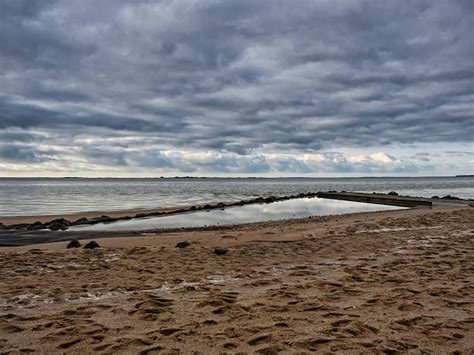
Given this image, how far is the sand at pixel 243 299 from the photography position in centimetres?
431

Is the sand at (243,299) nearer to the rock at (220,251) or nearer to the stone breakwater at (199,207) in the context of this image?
the rock at (220,251)

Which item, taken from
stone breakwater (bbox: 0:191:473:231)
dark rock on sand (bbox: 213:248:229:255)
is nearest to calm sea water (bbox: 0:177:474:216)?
stone breakwater (bbox: 0:191:473:231)

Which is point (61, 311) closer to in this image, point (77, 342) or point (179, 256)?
point (77, 342)

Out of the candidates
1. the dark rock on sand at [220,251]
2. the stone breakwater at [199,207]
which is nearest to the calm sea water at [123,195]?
the stone breakwater at [199,207]

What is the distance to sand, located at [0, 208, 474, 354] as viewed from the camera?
14.1ft

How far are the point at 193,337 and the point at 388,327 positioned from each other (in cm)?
233

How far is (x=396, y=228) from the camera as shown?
14375mm

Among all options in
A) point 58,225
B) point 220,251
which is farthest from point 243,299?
point 58,225

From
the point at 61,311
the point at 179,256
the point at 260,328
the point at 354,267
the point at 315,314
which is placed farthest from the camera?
the point at 179,256

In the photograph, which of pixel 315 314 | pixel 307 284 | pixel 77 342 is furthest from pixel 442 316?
pixel 77 342

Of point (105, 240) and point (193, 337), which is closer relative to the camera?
point (193, 337)

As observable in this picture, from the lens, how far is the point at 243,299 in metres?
5.94

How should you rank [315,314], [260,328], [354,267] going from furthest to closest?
1. [354,267]
2. [315,314]
3. [260,328]

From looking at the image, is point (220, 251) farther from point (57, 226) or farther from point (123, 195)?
point (123, 195)
